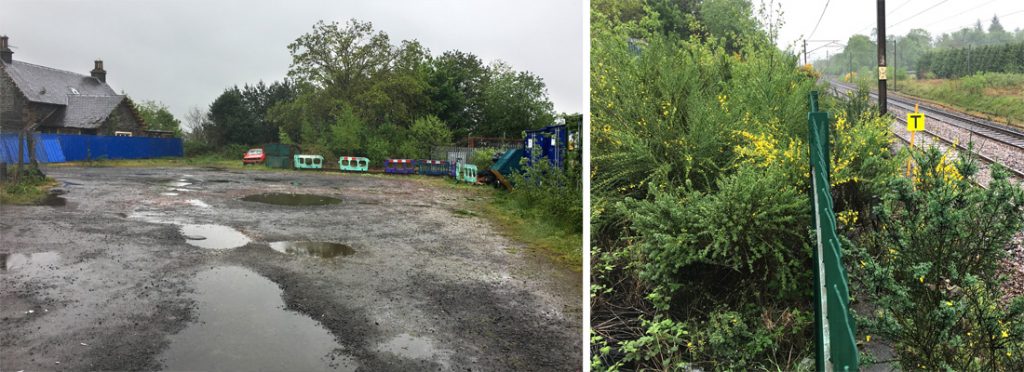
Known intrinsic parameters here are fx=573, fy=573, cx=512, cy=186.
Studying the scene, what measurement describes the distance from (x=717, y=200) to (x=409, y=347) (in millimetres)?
1339

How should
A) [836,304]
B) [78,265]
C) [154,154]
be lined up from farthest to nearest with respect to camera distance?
[154,154]
[78,265]
[836,304]

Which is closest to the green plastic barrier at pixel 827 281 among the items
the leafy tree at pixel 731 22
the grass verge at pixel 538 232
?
the leafy tree at pixel 731 22

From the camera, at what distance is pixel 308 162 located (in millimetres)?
3025

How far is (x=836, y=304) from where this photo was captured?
1.63 meters

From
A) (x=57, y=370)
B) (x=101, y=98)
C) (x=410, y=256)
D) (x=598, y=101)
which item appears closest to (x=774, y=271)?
(x=598, y=101)

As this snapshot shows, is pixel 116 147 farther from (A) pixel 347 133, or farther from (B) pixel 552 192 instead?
(B) pixel 552 192

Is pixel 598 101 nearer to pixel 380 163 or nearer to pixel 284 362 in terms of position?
pixel 380 163

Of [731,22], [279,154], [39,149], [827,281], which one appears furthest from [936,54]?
[39,149]

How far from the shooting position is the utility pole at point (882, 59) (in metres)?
2.32

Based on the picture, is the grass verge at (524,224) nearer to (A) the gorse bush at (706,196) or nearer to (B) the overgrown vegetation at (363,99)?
(A) the gorse bush at (706,196)

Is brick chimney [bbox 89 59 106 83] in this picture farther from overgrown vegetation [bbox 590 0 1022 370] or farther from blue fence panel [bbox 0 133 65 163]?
overgrown vegetation [bbox 590 0 1022 370]

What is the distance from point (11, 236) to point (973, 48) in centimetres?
397

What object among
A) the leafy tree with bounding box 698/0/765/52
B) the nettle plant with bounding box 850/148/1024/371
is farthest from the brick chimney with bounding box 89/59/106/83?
the nettle plant with bounding box 850/148/1024/371

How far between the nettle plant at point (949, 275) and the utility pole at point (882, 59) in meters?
0.32
